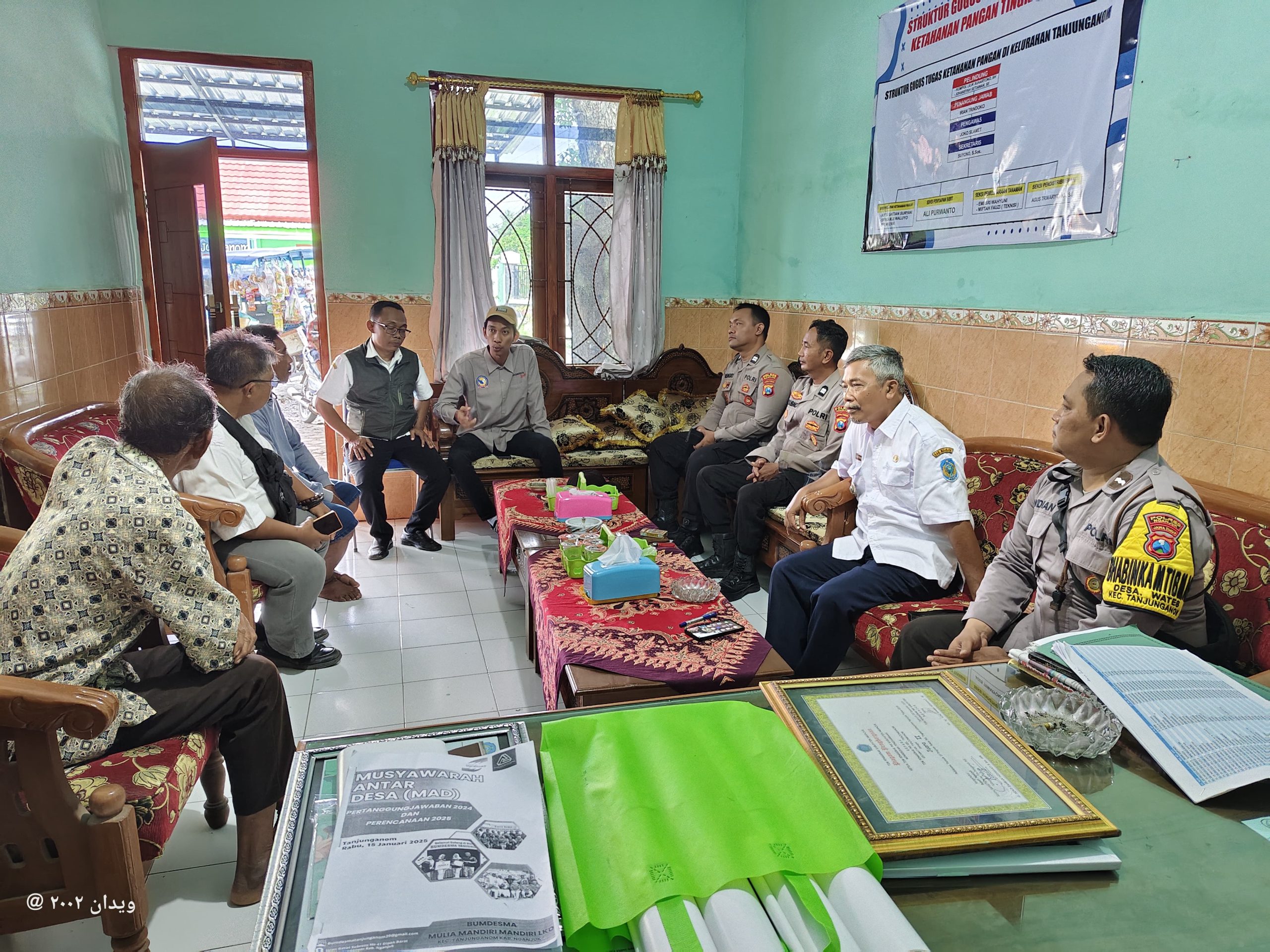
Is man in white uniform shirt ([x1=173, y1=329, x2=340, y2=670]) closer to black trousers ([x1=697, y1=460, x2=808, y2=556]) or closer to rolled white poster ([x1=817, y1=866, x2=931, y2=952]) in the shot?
black trousers ([x1=697, y1=460, x2=808, y2=556])

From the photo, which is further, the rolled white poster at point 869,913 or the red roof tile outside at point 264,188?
the red roof tile outside at point 264,188

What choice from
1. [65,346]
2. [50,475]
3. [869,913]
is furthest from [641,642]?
[65,346]

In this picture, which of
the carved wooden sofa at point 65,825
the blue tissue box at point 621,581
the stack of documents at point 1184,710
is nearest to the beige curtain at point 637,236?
the blue tissue box at point 621,581

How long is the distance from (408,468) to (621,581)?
7.83 ft

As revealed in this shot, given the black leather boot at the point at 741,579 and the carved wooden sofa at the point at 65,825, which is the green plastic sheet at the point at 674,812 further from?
the black leather boot at the point at 741,579

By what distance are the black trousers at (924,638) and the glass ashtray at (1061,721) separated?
120cm

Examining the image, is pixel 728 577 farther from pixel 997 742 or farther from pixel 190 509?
pixel 997 742

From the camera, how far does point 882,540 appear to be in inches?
106

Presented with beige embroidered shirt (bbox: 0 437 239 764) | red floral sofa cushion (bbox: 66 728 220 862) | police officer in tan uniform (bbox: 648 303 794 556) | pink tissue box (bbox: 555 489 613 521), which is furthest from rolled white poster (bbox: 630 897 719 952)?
police officer in tan uniform (bbox: 648 303 794 556)

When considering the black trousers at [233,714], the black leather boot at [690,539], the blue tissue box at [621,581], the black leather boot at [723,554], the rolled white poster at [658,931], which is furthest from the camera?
the black leather boot at [690,539]

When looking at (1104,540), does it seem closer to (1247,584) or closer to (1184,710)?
(1247,584)

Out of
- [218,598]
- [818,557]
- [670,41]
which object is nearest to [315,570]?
[218,598]

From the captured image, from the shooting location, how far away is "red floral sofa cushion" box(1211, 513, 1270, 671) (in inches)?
74.8

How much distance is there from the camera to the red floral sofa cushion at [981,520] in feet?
7.80
